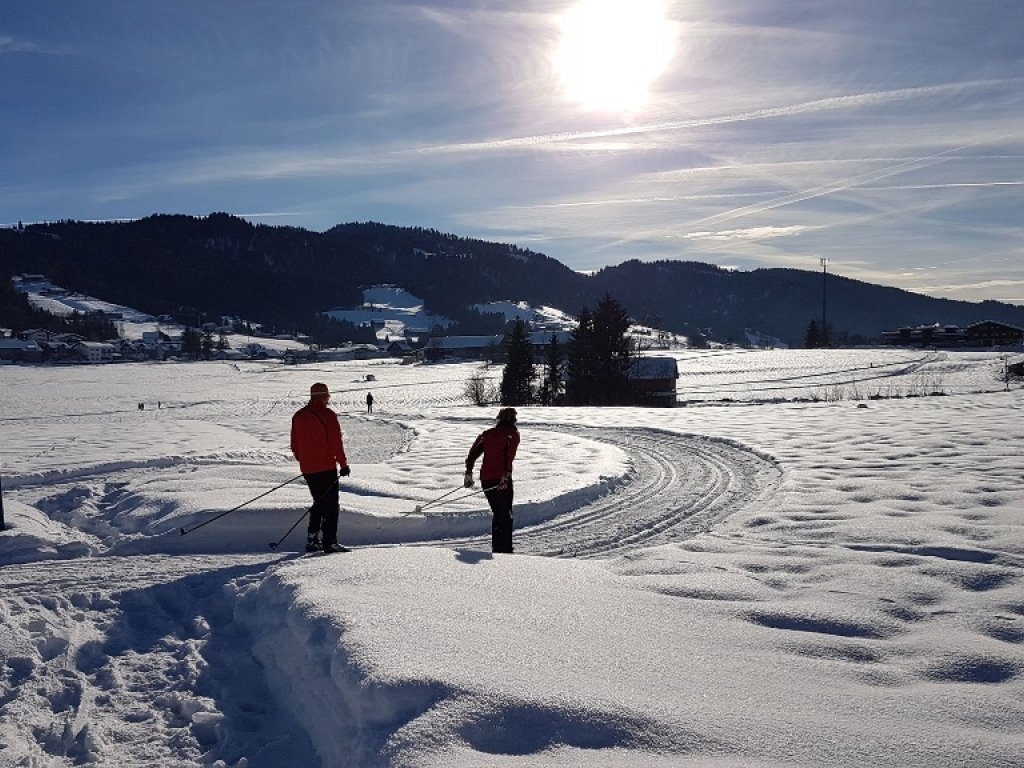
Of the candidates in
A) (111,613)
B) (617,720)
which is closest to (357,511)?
(111,613)

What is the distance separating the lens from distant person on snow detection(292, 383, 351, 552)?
8414mm

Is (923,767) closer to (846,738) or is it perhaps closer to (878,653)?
(846,738)

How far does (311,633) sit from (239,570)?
8.82ft

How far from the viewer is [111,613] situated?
20.9 feet

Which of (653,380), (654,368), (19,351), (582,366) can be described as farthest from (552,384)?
(19,351)

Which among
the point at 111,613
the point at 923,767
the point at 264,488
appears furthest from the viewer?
the point at 264,488

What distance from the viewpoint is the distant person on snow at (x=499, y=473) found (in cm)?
887

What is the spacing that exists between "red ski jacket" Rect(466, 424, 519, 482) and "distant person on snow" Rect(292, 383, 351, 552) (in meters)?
1.63

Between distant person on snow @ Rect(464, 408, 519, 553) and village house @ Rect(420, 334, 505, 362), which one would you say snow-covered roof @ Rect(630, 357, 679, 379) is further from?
village house @ Rect(420, 334, 505, 362)

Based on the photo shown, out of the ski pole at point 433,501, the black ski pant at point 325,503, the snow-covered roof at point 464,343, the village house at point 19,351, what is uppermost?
the snow-covered roof at point 464,343

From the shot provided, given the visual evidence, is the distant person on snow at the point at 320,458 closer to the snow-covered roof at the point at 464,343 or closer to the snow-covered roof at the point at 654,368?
the snow-covered roof at the point at 654,368

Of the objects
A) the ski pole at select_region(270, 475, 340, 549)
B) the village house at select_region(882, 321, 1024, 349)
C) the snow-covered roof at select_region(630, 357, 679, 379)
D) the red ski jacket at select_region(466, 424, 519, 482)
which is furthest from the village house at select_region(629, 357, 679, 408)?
the village house at select_region(882, 321, 1024, 349)

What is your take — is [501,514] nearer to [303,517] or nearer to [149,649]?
[303,517]

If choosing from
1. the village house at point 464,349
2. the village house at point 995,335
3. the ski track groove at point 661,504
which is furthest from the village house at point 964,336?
the ski track groove at point 661,504
